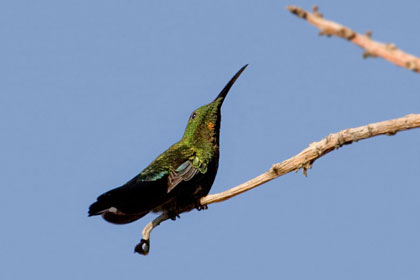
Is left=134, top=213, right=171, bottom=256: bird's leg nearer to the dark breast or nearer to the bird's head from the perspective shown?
the dark breast

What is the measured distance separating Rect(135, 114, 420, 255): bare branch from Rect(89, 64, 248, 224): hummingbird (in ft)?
4.06

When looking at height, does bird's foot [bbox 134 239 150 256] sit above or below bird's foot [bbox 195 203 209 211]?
below

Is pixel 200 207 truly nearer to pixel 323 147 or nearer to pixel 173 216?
pixel 173 216

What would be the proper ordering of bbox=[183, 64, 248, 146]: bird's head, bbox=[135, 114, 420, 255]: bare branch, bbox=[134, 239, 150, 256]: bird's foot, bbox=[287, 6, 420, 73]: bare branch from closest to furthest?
1. bbox=[287, 6, 420, 73]: bare branch
2. bbox=[135, 114, 420, 255]: bare branch
3. bbox=[134, 239, 150, 256]: bird's foot
4. bbox=[183, 64, 248, 146]: bird's head

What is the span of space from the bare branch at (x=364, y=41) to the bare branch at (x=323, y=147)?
5.54ft

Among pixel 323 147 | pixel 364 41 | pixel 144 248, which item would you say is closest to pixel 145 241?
pixel 144 248

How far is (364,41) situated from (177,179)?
495 cm

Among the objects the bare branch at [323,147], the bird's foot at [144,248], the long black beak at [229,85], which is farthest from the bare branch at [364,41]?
the long black beak at [229,85]

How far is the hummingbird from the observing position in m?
6.04

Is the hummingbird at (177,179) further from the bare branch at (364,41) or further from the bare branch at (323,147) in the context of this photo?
the bare branch at (364,41)

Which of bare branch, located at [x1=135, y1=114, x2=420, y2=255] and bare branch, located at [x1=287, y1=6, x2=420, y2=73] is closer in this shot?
bare branch, located at [x1=287, y1=6, x2=420, y2=73]

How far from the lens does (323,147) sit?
4.23 m

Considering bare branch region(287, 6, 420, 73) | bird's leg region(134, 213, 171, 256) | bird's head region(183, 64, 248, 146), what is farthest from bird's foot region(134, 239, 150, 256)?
bare branch region(287, 6, 420, 73)

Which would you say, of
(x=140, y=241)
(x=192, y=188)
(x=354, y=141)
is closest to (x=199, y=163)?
(x=192, y=188)
